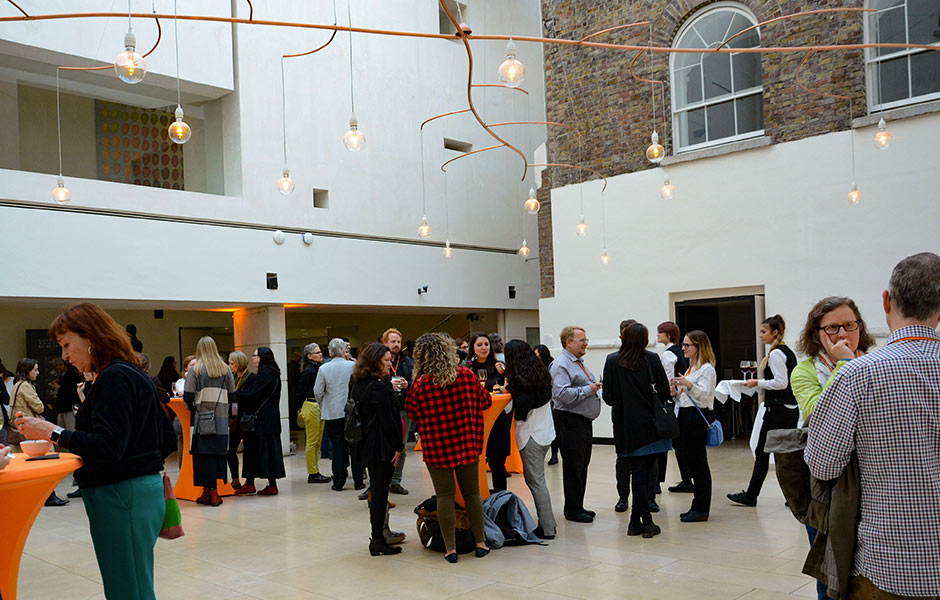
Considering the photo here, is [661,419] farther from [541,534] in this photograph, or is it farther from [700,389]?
[541,534]

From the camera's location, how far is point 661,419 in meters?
6.23

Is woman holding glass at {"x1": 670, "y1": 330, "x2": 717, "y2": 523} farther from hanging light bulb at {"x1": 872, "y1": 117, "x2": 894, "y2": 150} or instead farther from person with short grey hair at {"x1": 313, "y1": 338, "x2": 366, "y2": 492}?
hanging light bulb at {"x1": 872, "y1": 117, "x2": 894, "y2": 150}

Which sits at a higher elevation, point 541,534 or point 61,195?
point 61,195

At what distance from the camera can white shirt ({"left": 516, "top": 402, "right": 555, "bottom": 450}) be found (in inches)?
255

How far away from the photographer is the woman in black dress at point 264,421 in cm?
906

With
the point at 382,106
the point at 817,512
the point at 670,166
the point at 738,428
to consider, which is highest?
the point at 382,106

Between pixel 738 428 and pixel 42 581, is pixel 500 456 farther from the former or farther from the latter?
pixel 738 428

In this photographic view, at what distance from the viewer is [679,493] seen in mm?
8250

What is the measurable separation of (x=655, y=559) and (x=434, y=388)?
2.00m

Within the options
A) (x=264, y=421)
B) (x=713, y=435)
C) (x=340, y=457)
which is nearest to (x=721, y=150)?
(x=713, y=435)

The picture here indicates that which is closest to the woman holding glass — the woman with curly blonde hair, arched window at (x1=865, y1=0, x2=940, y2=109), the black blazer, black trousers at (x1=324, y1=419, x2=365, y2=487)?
the woman with curly blonde hair

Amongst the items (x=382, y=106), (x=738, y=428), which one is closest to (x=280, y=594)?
(x=738, y=428)

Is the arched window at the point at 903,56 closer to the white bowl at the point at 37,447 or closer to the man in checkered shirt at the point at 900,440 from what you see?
the man in checkered shirt at the point at 900,440

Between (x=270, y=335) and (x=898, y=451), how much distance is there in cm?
1172
